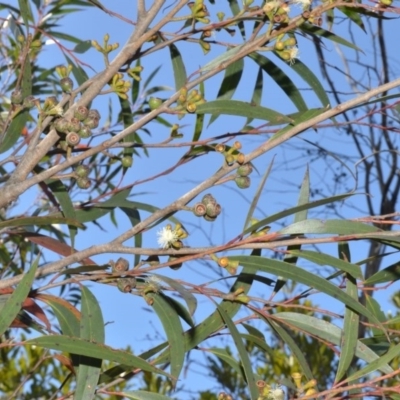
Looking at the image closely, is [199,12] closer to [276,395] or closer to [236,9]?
[236,9]

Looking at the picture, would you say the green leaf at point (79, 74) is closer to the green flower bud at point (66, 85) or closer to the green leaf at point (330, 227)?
the green flower bud at point (66, 85)

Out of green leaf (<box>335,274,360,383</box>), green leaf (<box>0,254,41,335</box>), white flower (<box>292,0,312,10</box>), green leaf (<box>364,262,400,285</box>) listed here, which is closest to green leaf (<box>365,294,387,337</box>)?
green leaf (<box>364,262,400,285</box>)

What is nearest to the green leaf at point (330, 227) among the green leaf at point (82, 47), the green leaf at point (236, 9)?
the green leaf at point (236, 9)

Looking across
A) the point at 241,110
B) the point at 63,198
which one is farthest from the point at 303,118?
the point at 63,198

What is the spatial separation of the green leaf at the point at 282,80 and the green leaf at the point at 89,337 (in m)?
0.54

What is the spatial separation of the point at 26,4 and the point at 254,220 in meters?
0.61

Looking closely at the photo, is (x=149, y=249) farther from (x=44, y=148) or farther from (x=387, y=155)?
(x=387, y=155)


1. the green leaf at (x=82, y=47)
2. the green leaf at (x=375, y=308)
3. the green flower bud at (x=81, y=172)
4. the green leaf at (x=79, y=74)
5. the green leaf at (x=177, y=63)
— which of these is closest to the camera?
the green flower bud at (x=81, y=172)

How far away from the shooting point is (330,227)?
39.1 inches

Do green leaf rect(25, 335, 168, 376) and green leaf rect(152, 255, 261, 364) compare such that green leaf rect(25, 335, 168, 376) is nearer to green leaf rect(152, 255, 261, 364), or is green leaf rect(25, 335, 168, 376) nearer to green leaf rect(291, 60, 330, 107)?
green leaf rect(152, 255, 261, 364)

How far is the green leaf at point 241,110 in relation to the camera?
1.11 m

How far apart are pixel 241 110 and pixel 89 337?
0.43 meters

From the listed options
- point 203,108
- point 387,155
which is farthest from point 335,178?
point 203,108

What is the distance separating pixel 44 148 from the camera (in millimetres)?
1069
